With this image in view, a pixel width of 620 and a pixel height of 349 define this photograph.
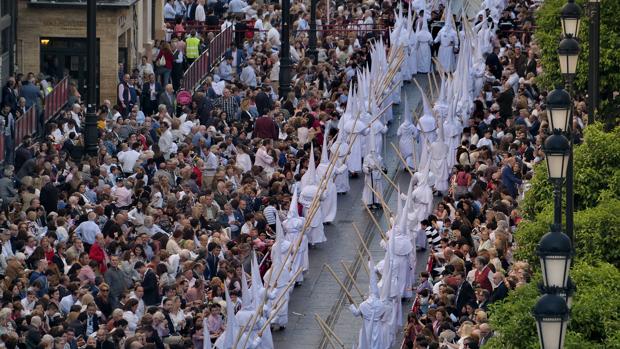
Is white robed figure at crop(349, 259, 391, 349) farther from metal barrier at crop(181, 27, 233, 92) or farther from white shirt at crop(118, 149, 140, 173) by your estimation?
metal barrier at crop(181, 27, 233, 92)

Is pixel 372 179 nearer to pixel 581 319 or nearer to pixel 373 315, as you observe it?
pixel 373 315

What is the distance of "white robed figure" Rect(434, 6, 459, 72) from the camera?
5088 cm

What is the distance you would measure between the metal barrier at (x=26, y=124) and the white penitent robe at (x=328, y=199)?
5.90 metres

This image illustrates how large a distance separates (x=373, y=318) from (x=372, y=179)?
9.10 metres

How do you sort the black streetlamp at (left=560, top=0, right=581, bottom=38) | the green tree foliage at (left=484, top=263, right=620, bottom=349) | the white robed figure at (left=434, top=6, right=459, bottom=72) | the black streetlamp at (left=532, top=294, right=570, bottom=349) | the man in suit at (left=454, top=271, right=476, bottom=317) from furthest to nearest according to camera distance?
the white robed figure at (left=434, top=6, right=459, bottom=72) → the man in suit at (left=454, top=271, right=476, bottom=317) → the black streetlamp at (left=560, top=0, right=581, bottom=38) → the green tree foliage at (left=484, top=263, right=620, bottom=349) → the black streetlamp at (left=532, top=294, right=570, bottom=349)

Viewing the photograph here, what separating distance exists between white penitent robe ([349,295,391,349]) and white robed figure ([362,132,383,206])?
325 inches

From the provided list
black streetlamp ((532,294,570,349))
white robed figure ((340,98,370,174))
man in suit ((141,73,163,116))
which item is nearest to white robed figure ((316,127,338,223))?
white robed figure ((340,98,370,174))

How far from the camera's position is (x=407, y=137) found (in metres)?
42.5

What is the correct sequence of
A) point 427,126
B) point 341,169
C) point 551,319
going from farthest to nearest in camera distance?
point 427,126 → point 341,169 → point 551,319

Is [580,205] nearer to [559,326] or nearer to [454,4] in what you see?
[559,326]

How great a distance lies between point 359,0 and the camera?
199 feet

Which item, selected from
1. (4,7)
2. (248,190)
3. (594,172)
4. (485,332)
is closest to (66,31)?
Answer: (4,7)

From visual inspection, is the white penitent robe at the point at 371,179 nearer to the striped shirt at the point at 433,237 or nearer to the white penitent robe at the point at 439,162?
the white penitent robe at the point at 439,162

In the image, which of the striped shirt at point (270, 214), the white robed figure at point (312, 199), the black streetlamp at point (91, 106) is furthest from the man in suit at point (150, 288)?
the black streetlamp at point (91, 106)
